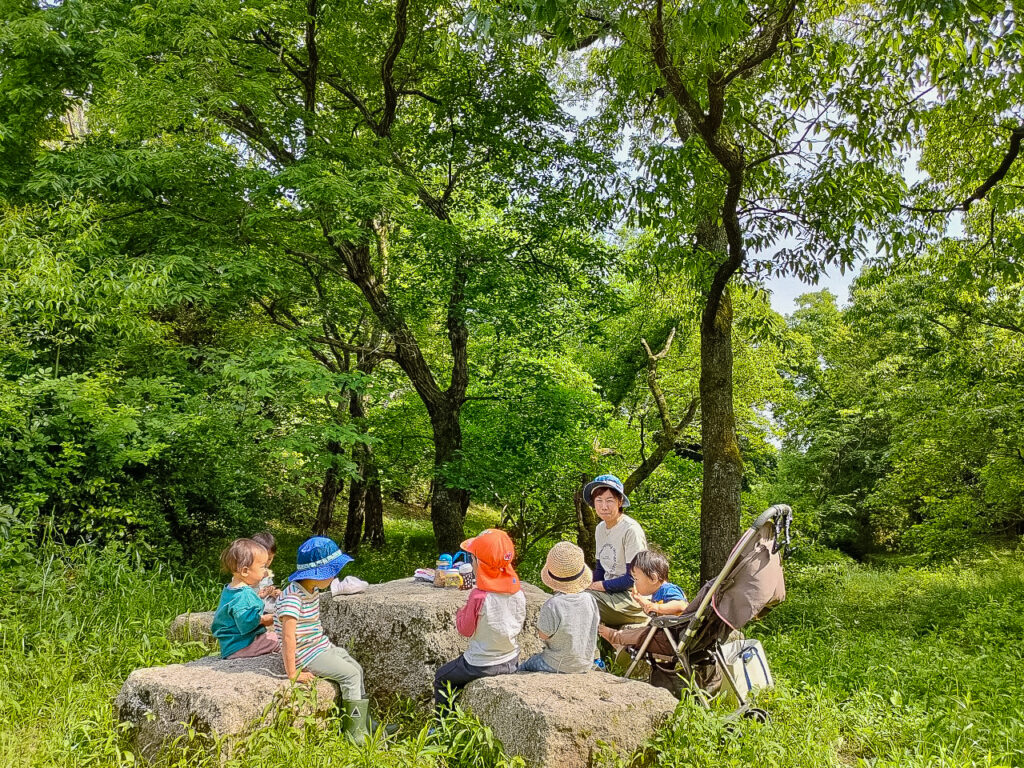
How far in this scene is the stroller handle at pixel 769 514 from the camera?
12.0 feet

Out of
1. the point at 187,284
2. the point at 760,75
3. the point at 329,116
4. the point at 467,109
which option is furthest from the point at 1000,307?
the point at 187,284

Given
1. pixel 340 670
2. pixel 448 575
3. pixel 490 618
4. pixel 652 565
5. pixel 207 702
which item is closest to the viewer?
pixel 207 702

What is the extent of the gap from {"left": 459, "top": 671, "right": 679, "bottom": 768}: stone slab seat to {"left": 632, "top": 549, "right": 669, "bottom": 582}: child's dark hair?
33.8 inches

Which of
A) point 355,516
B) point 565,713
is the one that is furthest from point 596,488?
point 355,516

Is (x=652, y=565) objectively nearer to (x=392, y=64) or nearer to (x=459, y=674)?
(x=459, y=674)

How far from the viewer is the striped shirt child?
3.59m

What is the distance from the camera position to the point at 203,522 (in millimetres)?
8523

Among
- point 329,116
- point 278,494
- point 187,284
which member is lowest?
point 278,494

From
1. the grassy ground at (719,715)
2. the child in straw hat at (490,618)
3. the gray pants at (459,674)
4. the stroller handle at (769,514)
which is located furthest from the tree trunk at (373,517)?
the stroller handle at (769,514)

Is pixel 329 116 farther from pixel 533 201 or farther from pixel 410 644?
pixel 410 644

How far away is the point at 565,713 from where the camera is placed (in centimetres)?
300

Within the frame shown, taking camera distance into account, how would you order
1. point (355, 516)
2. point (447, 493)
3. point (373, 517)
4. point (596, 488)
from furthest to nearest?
1. point (373, 517)
2. point (355, 516)
3. point (447, 493)
4. point (596, 488)

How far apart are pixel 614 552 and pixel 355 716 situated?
6.58 feet

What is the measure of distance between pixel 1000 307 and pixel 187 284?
1111 centimetres
